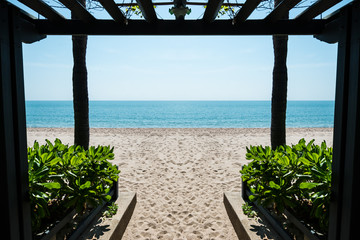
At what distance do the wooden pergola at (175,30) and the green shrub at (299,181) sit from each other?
589 millimetres

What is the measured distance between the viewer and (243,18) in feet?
8.59

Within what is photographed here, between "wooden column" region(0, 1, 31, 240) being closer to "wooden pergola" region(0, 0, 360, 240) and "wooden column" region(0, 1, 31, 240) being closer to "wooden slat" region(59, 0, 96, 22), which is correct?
"wooden pergola" region(0, 0, 360, 240)

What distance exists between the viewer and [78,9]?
8.00 ft

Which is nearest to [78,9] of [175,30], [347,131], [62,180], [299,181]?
[175,30]

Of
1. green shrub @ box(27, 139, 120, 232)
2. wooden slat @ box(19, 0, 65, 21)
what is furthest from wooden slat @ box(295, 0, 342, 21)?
green shrub @ box(27, 139, 120, 232)

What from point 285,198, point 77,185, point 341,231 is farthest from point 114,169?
point 341,231

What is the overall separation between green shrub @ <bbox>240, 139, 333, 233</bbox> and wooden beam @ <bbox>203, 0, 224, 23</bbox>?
2.27 metres

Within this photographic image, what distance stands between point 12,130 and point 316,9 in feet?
10.4

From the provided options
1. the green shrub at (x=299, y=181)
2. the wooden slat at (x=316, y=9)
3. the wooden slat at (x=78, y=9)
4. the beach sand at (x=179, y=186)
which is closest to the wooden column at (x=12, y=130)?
the wooden slat at (x=78, y=9)

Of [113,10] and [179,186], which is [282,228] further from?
[113,10]

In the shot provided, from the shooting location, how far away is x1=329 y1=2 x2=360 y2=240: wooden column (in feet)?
6.68

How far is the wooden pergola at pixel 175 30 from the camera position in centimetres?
205

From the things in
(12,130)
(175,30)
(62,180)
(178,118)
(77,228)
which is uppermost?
(175,30)

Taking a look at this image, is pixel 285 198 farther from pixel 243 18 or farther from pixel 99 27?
pixel 99 27
